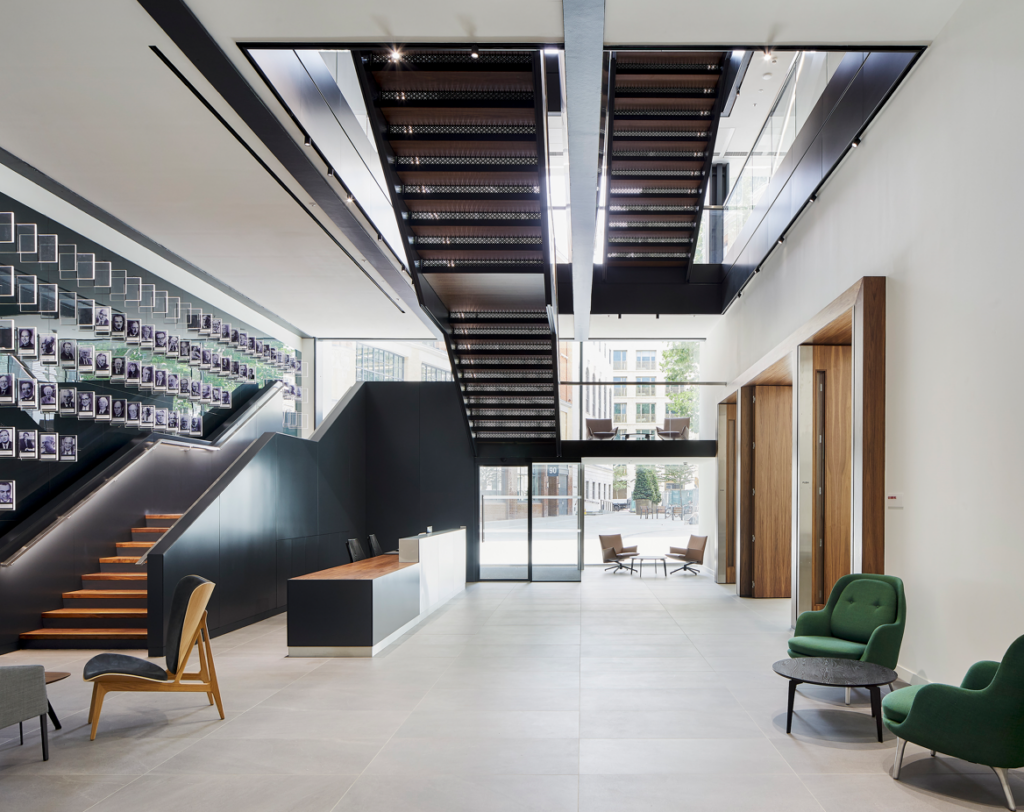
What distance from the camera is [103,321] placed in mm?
8211

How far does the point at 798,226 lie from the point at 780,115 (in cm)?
180

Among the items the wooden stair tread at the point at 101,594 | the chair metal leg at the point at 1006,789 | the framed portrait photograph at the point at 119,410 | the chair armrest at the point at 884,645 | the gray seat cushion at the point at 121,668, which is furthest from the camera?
the framed portrait photograph at the point at 119,410

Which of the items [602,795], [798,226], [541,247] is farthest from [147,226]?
[602,795]

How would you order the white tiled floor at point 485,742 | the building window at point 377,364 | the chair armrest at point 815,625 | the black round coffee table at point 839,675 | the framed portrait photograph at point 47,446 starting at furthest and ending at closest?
the building window at point 377,364
the framed portrait photograph at point 47,446
the chair armrest at point 815,625
the black round coffee table at point 839,675
the white tiled floor at point 485,742

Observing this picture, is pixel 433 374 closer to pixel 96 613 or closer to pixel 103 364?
pixel 103 364

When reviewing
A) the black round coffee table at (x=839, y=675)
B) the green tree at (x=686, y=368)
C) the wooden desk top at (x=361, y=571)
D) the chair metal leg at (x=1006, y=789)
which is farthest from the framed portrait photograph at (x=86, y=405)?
the green tree at (x=686, y=368)

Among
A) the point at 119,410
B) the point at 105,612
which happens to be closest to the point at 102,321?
the point at 119,410

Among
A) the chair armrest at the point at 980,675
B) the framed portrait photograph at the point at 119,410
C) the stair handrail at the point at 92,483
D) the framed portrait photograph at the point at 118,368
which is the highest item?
the framed portrait photograph at the point at 118,368

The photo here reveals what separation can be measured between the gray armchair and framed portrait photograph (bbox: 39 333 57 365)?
3898mm

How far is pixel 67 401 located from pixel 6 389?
943 millimetres

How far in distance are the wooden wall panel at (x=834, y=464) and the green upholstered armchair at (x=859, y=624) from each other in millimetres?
2489

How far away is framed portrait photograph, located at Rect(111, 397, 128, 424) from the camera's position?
8781mm

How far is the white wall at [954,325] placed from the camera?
4.50m

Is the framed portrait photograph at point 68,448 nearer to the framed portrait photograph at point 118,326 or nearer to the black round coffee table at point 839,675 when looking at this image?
the framed portrait photograph at point 118,326
